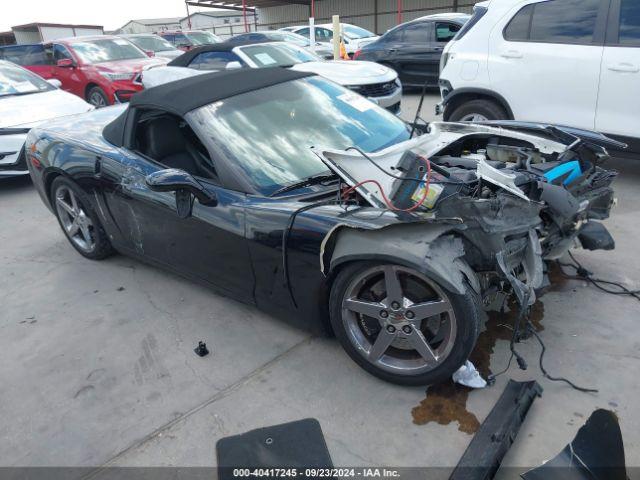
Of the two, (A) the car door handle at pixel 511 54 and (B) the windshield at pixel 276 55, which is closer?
(A) the car door handle at pixel 511 54

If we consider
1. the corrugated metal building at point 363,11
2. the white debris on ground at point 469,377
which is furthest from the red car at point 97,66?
the corrugated metal building at point 363,11

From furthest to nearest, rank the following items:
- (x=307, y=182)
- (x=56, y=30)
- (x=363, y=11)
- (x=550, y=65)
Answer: (x=363, y=11) < (x=56, y=30) < (x=550, y=65) < (x=307, y=182)

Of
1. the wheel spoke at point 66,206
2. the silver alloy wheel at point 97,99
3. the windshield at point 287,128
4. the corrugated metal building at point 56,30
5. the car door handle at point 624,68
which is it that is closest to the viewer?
the windshield at point 287,128

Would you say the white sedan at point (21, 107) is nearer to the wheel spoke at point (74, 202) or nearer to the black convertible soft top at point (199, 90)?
the wheel spoke at point (74, 202)

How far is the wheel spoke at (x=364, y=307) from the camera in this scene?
247 cm

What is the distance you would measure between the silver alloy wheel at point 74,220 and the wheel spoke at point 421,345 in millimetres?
2820

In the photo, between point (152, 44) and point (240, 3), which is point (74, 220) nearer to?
point (152, 44)

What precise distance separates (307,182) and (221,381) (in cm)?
119

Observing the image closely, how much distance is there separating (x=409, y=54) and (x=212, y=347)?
877 centimetres

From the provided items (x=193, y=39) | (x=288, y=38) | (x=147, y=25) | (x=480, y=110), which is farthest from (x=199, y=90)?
(x=147, y=25)

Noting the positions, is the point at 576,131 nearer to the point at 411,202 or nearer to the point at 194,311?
the point at 411,202

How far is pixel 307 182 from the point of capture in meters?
2.90

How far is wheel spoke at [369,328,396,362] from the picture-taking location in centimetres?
251

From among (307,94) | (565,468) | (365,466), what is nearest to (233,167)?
(307,94)
